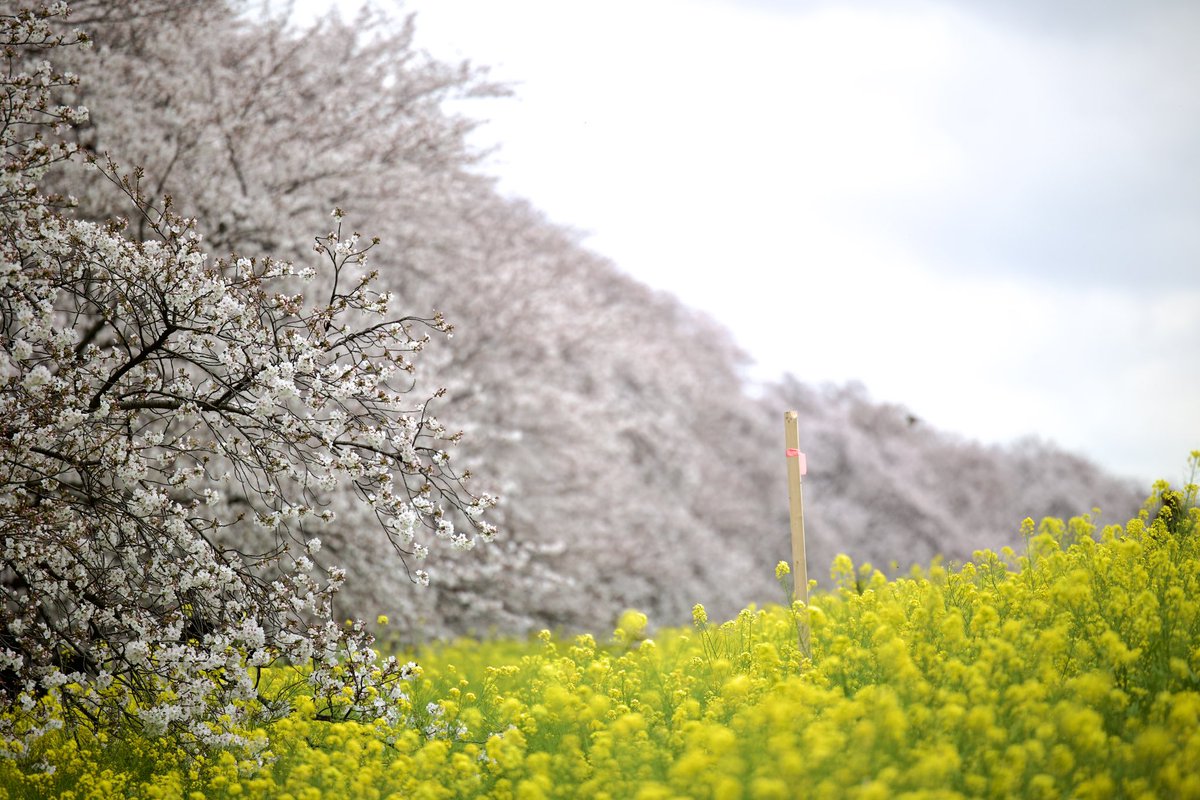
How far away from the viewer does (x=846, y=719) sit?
3920 mm

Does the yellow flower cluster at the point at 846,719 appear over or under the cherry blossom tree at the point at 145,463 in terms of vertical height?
under

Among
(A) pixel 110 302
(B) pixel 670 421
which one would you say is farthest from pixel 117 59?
(B) pixel 670 421

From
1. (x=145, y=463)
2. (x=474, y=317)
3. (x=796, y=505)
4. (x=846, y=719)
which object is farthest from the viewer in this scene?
(x=474, y=317)

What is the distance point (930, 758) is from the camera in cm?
319

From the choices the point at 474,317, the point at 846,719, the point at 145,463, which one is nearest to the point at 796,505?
the point at 846,719

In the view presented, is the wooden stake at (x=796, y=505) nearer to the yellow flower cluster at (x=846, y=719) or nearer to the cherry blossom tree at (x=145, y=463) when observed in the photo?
the yellow flower cluster at (x=846, y=719)

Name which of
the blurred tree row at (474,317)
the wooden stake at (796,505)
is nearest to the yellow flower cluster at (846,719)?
the wooden stake at (796,505)

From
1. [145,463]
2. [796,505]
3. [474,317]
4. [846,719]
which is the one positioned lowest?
[846,719]

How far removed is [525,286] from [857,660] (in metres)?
10.2

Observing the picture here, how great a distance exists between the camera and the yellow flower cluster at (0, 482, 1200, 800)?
11.4 feet

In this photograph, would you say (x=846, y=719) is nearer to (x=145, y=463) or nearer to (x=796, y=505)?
(x=796, y=505)

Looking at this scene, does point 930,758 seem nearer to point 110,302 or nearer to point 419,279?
point 110,302

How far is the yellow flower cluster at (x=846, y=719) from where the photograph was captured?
3.48 metres

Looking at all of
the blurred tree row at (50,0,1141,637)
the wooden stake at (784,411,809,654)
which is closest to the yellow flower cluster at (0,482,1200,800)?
the wooden stake at (784,411,809,654)
